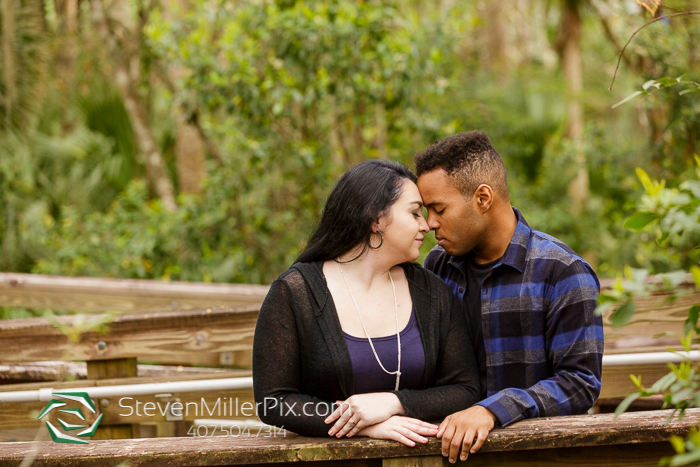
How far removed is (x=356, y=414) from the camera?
1.71m

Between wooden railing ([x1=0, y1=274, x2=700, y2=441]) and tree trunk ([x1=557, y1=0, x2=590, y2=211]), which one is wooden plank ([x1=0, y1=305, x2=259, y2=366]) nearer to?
wooden railing ([x1=0, y1=274, x2=700, y2=441])

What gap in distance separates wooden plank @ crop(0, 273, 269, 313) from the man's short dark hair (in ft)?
6.12

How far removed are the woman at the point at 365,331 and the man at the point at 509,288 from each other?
119 millimetres

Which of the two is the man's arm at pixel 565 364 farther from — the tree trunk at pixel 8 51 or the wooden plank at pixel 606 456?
the tree trunk at pixel 8 51

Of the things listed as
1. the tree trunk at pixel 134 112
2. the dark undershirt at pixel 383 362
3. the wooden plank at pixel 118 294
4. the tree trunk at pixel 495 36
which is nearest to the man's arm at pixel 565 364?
the dark undershirt at pixel 383 362

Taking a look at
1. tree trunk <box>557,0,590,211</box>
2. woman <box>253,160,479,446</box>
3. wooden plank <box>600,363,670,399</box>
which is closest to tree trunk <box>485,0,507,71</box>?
tree trunk <box>557,0,590,211</box>

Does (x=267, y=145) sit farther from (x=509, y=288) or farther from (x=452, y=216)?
(x=509, y=288)

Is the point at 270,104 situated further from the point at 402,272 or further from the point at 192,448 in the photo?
the point at 192,448

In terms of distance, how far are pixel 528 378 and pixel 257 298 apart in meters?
2.11

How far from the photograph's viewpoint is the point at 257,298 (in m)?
3.83

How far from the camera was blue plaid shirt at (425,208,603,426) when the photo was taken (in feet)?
6.21

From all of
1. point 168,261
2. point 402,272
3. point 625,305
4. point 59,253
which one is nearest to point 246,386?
point 402,272

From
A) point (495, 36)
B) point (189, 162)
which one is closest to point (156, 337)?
point (189, 162)

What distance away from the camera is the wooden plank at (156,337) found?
274 cm
